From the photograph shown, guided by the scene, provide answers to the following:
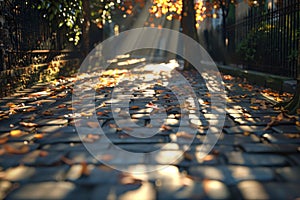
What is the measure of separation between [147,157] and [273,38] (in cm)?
681

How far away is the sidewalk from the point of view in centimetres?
234

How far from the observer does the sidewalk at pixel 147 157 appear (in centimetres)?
234

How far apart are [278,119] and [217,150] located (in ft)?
5.44

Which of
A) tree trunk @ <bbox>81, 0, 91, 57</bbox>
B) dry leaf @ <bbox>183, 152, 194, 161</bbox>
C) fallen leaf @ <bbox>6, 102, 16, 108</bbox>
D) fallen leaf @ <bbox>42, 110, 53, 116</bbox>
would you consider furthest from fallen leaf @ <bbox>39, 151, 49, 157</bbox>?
tree trunk @ <bbox>81, 0, 91, 57</bbox>

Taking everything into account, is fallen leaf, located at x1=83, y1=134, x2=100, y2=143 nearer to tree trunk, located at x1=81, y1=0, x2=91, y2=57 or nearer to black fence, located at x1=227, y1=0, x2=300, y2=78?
black fence, located at x1=227, y1=0, x2=300, y2=78

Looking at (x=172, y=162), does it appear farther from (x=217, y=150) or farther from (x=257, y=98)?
(x=257, y=98)

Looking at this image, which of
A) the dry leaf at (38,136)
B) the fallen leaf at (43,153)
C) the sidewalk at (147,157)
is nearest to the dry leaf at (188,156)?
the sidewalk at (147,157)

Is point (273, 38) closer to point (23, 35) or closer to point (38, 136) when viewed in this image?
point (23, 35)

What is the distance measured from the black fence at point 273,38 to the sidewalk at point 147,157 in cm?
292

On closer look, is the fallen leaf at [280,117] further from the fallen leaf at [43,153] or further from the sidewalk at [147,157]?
the fallen leaf at [43,153]

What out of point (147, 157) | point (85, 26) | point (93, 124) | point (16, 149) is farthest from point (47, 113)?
point (85, 26)

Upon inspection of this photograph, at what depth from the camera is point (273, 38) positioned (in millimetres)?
8711

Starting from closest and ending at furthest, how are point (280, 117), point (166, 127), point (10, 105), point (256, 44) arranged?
point (166, 127) → point (280, 117) → point (10, 105) → point (256, 44)

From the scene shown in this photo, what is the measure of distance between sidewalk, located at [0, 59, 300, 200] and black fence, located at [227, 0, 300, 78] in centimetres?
292
